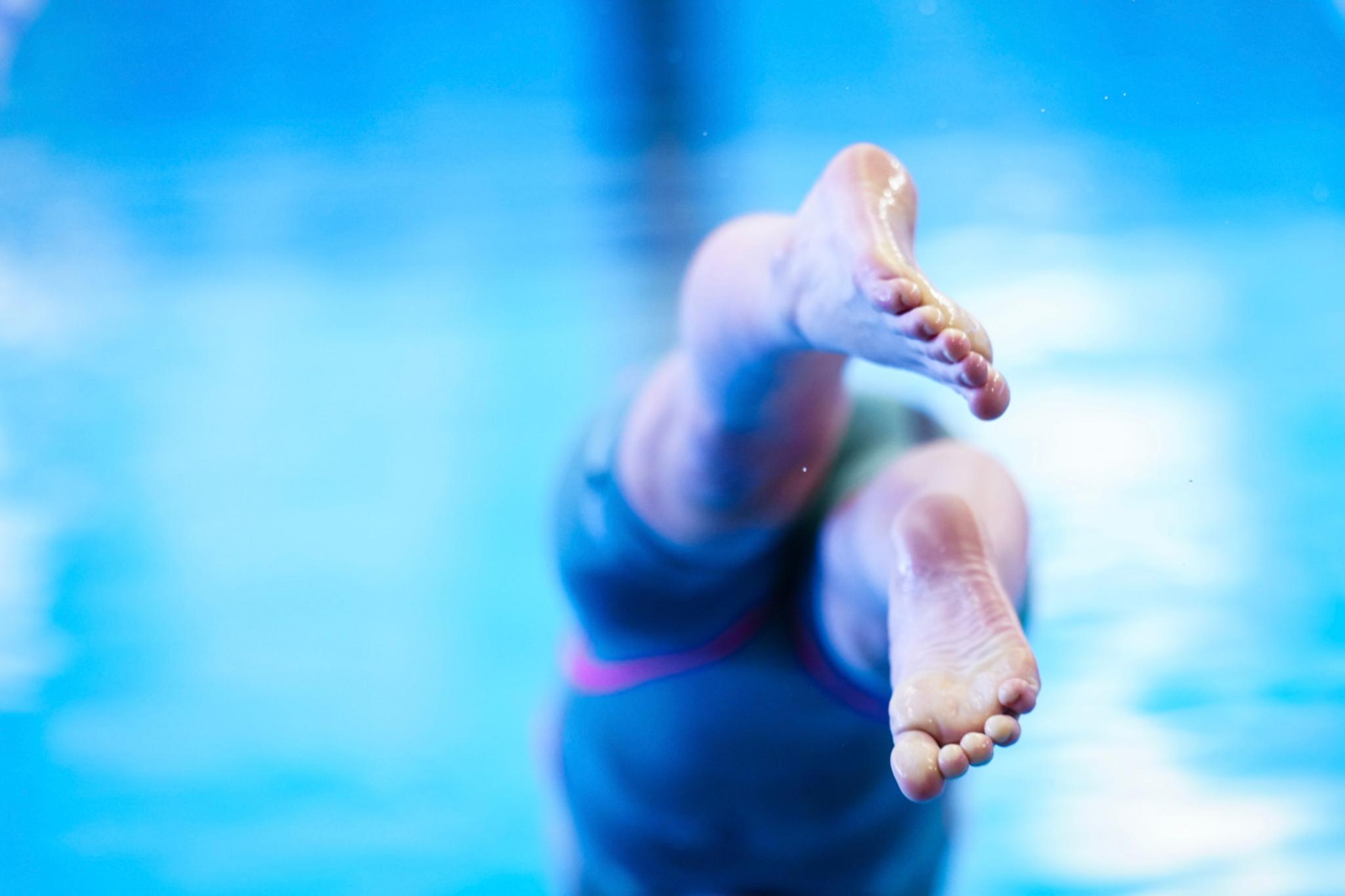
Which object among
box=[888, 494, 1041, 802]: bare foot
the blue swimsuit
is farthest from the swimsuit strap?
box=[888, 494, 1041, 802]: bare foot

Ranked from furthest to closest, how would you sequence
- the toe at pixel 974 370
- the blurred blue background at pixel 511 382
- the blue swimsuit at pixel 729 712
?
the blurred blue background at pixel 511 382
the blue swimsuit at pixel 729 712
the toe at pixel 974 370

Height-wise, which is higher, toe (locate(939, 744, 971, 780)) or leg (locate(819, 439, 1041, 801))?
leg (locate(819, 439, 1041, 801))

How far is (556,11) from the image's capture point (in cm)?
141

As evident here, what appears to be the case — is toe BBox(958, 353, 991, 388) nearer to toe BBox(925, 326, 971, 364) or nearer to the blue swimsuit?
toe BBox(925, 326, 971, 364)

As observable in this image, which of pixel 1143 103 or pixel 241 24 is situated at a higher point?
pixel 241 24

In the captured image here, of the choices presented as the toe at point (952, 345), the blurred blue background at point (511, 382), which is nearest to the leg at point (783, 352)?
the toe at point (952, 345)

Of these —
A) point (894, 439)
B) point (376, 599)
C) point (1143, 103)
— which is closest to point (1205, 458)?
point (1143, 103)

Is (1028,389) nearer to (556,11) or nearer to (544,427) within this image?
(544,427)

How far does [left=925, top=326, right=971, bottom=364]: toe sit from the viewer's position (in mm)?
343

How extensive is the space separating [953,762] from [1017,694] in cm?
3

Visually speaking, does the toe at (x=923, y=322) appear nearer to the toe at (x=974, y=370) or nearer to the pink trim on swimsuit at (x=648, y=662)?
the toe at (x=974, y=370)

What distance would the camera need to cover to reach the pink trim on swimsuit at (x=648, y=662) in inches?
22.3

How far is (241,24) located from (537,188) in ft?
1.29

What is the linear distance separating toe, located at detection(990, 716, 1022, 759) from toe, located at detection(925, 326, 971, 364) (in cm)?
10
